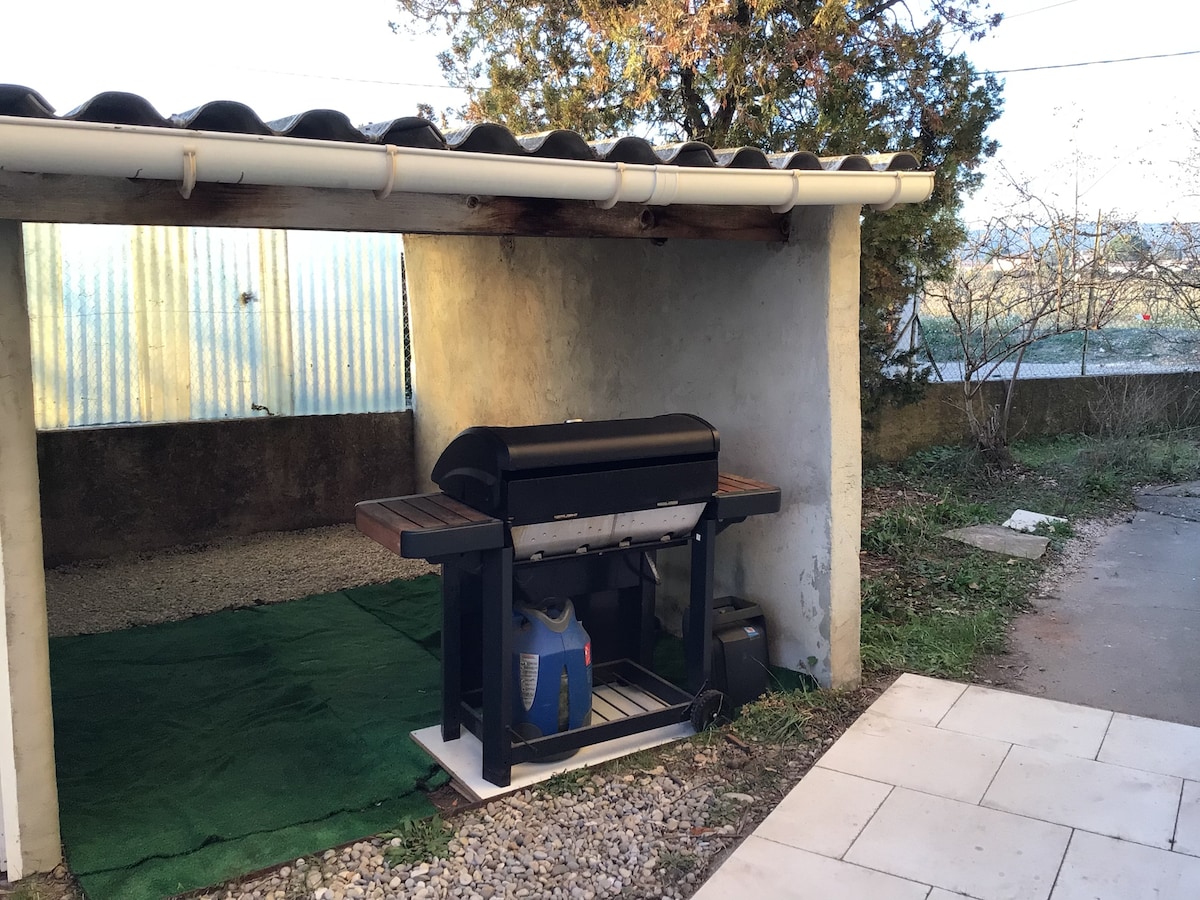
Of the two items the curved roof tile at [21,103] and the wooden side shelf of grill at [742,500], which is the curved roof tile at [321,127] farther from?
the wooden side shelf of grill at [742,500]

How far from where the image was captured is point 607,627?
4496 millimetres

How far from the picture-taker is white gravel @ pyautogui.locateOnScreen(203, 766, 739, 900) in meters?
2.99

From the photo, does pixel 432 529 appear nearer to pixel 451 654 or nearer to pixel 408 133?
pixel 451 654

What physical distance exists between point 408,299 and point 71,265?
8.20 feet

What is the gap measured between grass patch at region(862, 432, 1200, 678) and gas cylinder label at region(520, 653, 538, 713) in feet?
6.39

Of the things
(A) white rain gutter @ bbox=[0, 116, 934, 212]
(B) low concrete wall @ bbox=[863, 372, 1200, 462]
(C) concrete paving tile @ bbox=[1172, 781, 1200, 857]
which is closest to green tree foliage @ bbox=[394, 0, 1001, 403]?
(B) low concrete wall @ bbox=[863, 372, 1200, 462]

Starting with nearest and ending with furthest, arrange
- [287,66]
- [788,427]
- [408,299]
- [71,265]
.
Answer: [788,427]
[71,265]
[408,299]
[287,66]

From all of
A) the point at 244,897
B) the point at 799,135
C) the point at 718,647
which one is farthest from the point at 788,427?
the point at 799,135

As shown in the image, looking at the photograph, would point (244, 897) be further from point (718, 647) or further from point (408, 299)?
point (408, 299)

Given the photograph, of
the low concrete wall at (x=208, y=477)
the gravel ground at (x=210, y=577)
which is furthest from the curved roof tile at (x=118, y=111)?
the low concrete wall at (x=208, y=477)

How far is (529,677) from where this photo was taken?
3.71 meters

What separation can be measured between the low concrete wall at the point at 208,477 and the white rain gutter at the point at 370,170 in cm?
462

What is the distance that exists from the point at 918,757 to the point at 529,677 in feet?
5.27

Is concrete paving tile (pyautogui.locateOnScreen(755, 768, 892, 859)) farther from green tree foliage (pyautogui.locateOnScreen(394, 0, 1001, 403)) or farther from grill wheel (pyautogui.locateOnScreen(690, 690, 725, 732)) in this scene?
green tree foliage (pyautogui.locateOnScreen(394, 0, 1001, 403))
